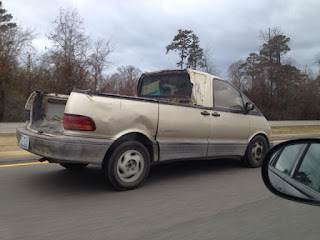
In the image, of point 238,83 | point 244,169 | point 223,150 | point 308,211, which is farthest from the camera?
point 238,83

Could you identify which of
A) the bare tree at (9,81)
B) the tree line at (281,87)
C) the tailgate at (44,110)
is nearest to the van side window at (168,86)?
the tailgate at (44,110)

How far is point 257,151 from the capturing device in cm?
623

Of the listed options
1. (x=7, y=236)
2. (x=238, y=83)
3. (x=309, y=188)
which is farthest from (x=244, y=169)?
(x=238, y=83)

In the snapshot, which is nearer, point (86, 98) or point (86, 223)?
point (86, 223)

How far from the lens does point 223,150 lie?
Result: 548 cm

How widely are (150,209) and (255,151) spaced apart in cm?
351

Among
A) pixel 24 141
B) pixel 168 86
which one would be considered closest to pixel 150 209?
pixel 24 141

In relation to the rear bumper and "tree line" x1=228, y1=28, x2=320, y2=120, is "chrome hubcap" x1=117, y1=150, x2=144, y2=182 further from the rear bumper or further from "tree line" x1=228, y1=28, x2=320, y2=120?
"tree line" x1=228, y1=28, x2=320, y2=120

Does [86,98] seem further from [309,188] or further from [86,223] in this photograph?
[309,188]

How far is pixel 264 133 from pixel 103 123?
3930 millimetres

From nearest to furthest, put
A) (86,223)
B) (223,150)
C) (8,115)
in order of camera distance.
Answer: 1. (86,223)
2. (223,150)
3. (8,115)

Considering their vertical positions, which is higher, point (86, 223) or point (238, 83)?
point (238, 83)

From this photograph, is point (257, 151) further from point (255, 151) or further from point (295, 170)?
point (295, 170)

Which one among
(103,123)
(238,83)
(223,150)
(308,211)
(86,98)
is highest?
(238,83)
